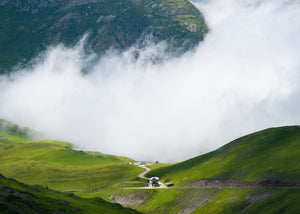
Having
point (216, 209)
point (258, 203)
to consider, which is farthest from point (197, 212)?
point (258, 203)

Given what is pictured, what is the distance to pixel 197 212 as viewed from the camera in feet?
610

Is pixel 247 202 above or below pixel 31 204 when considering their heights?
below

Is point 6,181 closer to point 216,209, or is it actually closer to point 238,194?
point 216,209

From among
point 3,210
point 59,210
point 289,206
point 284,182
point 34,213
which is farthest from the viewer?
point 284,182

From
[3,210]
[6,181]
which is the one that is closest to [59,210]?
[3,210]

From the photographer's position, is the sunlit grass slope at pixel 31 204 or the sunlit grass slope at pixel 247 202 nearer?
the sunlit grass slope at pixel 31 204

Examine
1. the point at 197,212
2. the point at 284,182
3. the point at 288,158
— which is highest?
the point at 288,158

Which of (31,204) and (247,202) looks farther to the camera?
(247,202)

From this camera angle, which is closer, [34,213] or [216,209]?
[34,213]

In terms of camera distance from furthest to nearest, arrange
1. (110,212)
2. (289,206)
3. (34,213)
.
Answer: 1. (289,206)
2. (110,212)
3. (34,213)

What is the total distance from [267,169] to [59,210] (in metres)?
127

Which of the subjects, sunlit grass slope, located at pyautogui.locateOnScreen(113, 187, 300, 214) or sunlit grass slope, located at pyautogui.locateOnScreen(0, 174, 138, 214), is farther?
sunlit grass slope, located at pyautogui.locateOnScreen(113, 187, 300, 214)

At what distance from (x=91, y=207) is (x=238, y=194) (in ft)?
277

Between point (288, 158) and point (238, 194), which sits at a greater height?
point (288, 158)
